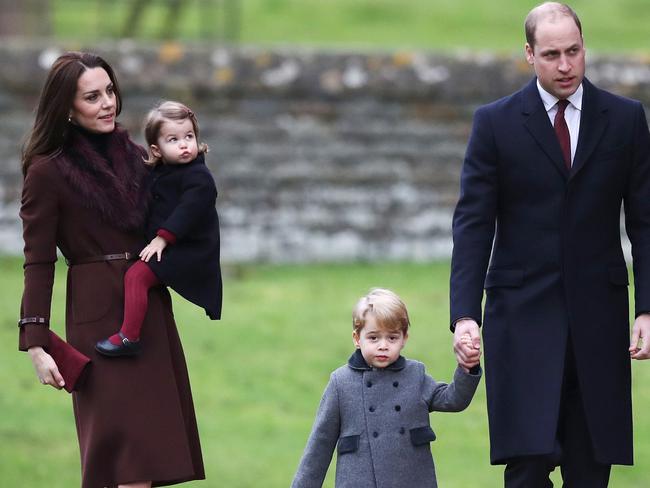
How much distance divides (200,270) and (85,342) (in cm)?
50

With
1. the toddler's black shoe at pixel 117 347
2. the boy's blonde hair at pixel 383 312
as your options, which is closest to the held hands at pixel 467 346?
the boy's blonde hair at pixel 383 312

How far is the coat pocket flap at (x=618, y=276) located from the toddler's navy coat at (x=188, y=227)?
147 cm

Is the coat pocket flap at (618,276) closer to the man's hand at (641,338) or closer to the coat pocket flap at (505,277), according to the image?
the man's hand at (641,338)

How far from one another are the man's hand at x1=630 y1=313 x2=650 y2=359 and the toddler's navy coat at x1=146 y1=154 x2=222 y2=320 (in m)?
1.55

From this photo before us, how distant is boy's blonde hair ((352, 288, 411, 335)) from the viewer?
5719 mm

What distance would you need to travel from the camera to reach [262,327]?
462 inches

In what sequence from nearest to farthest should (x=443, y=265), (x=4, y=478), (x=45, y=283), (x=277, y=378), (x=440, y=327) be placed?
(x=45, y=283)
(x=4, y=478)
(x=277, y=378)
(x=440, y=327)
(x=443, y=265)

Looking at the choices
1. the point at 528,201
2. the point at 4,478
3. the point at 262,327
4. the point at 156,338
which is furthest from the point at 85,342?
the point at 262,327

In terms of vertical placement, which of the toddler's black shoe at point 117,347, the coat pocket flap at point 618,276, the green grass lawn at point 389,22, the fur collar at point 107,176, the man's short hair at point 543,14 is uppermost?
the green grass lawn at point 389,22

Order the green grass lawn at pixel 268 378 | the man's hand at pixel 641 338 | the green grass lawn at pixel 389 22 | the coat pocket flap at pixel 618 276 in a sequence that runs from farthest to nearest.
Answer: the green grass lawn at pixel 389 22
the green grass lawn at pixel 268 378
the coat pocket flap at pixel 618 276
the man's hand at pixel 641 338

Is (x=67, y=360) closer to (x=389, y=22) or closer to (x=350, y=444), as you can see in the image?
(x=350, y=444)

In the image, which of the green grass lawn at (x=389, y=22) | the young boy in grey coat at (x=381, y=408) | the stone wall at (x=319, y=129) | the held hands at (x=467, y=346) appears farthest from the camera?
the green grass lawn at (x=389, y=22)

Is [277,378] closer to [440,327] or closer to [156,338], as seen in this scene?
[440,327]

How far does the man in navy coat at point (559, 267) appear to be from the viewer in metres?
5.89
